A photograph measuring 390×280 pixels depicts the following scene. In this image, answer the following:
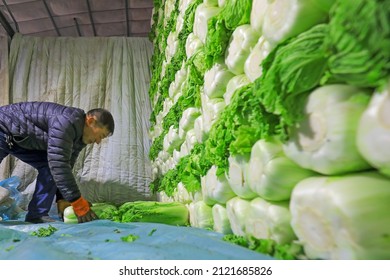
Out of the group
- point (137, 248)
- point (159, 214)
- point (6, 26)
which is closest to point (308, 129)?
point (137, 248)

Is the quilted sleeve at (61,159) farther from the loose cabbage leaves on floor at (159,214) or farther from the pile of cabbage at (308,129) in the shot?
the pile of cabbage at (308,129)

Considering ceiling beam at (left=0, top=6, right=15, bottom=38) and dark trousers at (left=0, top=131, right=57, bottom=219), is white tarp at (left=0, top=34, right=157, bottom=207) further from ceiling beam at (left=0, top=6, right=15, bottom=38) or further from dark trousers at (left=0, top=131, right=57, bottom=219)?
dark trousers at (left=0, top=131, right=57, bottom=219)

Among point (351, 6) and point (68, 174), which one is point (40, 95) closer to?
point (68, 174)

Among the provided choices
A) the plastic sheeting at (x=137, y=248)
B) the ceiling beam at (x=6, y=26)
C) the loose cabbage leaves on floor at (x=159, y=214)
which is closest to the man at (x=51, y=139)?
the loose cabbage leaves on floor at (x=159, y=214)

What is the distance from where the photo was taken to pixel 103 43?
6.46 m

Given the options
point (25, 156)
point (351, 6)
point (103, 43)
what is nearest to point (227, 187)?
point (351, 6)


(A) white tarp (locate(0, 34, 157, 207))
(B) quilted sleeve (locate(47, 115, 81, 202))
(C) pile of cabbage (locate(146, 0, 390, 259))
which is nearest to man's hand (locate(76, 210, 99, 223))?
(B) quilted sleeve (locate(47, 115, 81, 202))

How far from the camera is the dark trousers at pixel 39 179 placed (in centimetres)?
381

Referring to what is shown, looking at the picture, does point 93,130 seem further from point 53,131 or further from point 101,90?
point 101,90

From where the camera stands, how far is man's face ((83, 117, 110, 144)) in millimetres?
3504

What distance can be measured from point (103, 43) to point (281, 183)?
587cm

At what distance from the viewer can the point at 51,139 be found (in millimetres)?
3285

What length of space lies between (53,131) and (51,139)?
81 millimetres

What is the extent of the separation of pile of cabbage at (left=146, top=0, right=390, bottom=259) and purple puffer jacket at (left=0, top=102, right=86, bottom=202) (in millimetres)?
1869
